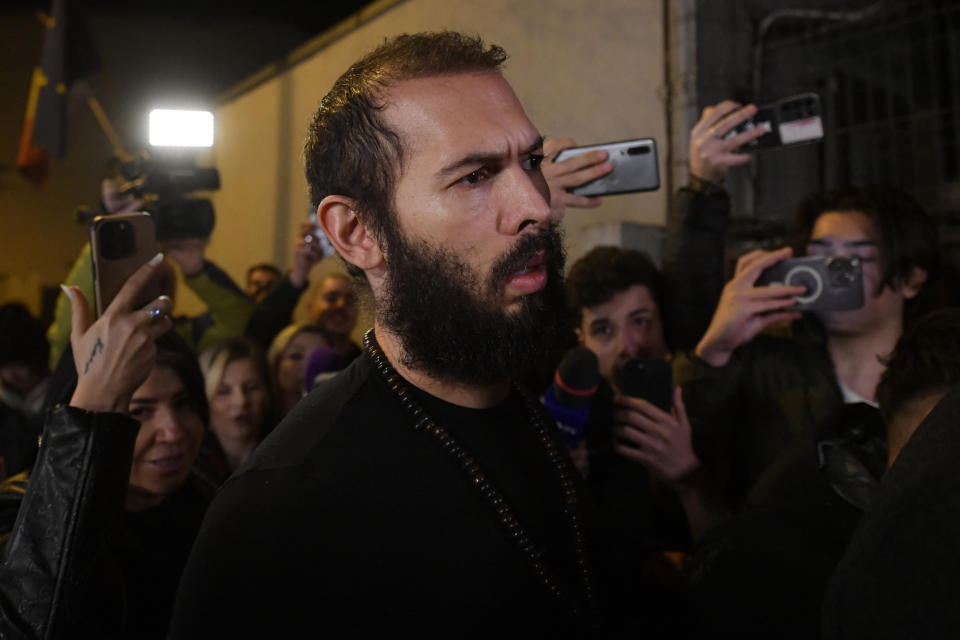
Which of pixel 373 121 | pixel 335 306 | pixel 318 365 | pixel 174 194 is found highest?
pixel 174 194

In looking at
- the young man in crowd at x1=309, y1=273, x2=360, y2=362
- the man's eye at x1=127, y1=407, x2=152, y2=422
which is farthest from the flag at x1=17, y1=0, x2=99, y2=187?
the man's eye at x1=127, y1=407, x2=152, y2=422

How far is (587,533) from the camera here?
1.24 m

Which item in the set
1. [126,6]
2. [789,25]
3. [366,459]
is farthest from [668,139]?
[126,6]

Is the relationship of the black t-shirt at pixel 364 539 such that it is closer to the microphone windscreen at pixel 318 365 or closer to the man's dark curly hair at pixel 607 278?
the man's dark curly hair at pixel 607 278

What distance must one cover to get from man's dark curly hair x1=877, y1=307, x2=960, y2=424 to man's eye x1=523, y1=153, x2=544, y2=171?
73 centimetres

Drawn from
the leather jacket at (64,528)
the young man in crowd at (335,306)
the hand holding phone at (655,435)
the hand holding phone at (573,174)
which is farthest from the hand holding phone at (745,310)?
the young man in crowd at (335,306)

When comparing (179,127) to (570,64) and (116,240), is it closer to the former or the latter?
(116,240)

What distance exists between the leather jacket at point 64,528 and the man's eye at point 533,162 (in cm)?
78

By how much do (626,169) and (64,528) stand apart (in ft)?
4.66

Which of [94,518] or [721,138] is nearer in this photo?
[94,518]

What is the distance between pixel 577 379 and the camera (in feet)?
5.25

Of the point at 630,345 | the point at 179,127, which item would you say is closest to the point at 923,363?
the point at 630,345

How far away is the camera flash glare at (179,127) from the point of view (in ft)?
8.08

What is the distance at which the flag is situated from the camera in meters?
4.14
